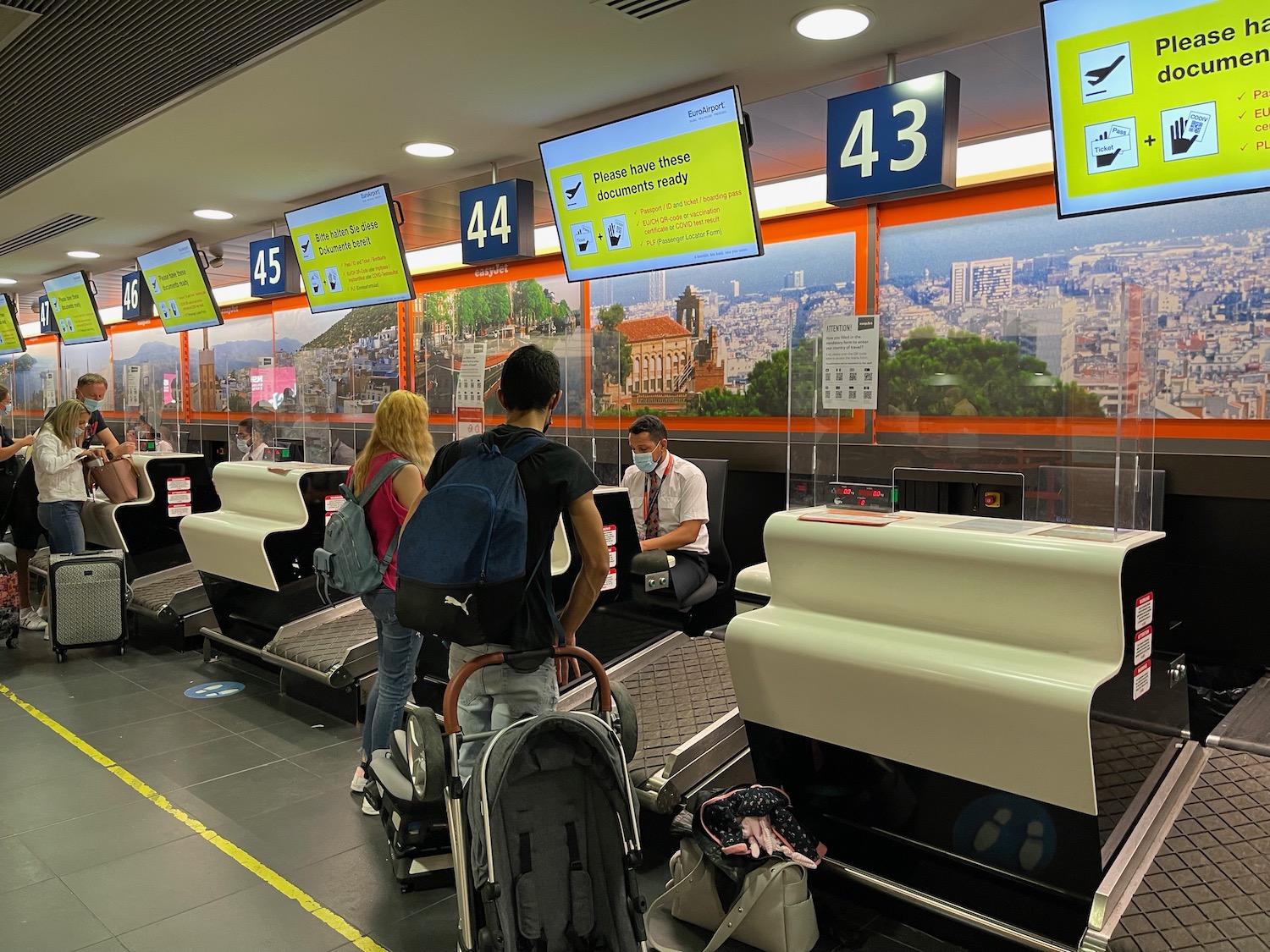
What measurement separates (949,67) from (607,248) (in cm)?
202

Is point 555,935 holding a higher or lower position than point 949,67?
lower

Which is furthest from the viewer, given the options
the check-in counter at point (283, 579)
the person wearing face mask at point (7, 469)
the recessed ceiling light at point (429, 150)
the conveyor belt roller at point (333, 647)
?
the person wearing face mask at point (7, 469)

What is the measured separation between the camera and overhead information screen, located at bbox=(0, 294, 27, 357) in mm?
12297

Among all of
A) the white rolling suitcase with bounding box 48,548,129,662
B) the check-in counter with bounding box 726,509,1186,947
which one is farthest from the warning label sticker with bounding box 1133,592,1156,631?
the white rolling suitcase with bounding box 48,548,129,662

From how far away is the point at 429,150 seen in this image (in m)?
5.95

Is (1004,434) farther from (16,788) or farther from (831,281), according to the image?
(16,788)

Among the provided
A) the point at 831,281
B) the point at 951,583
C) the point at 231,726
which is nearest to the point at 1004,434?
the point at 951,583

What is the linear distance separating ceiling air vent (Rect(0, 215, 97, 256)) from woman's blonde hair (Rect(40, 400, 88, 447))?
6.50 ft

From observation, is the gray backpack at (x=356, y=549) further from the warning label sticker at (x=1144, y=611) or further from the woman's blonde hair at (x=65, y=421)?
the woman's blonde hair at (x=65, y=421)

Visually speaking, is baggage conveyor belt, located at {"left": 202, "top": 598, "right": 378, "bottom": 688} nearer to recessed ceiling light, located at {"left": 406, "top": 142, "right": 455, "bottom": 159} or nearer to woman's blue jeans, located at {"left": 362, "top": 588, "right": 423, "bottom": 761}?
woman's blue jeans, located at {"left": 362, "top": 588, "right": 423, "bottom": 761}

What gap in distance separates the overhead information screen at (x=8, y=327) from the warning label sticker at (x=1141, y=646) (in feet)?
44.8

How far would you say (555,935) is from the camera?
2.49 metres

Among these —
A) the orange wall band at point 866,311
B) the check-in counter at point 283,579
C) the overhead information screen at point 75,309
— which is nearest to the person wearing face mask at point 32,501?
the orange wall band at point 866,311

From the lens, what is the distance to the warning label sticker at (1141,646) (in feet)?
8.57
